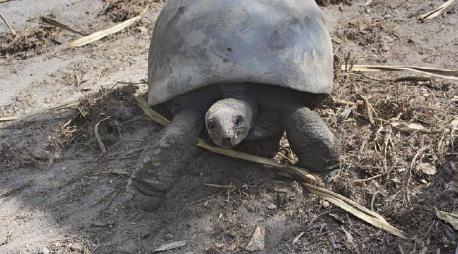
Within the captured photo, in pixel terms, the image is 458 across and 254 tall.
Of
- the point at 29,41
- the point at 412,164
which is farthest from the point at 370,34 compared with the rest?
the point at 29,41

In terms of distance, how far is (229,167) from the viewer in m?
3.64

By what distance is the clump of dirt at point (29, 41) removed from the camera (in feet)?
18.7

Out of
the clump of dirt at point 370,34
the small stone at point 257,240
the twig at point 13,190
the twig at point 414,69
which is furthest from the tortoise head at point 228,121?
the clump of dirt at point 370,34

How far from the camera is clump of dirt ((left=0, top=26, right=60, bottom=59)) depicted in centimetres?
569

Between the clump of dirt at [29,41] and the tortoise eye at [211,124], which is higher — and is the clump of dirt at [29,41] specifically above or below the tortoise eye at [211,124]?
below

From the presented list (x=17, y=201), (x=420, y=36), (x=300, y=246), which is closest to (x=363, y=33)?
(x=420, y=36)

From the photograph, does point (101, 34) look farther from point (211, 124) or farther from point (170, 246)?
point (170, 246)

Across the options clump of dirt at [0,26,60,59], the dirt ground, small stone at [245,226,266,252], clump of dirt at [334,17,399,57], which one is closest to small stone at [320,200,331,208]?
the dirt ground

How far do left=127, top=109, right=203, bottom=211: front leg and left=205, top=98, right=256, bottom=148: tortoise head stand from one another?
274 millimetres

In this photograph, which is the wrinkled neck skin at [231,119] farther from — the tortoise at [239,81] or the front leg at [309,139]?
the front leg at [309,139]

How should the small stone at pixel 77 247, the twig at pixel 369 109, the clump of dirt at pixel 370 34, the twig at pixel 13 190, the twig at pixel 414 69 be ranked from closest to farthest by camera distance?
the small stone at pixel 77 247 → the twig at pixel 13 190 → the twig at pixel 369 109 → the twig at pixel 414 69 → the clump of dirt at pixel 370 34

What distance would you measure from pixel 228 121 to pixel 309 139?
1.77 feet

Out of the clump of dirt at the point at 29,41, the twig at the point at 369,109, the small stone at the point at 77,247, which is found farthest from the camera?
the clump of dirt at the point at 29,41

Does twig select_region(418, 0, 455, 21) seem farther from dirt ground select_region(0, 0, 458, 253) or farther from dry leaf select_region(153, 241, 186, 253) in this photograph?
dry leaf select_region(153, 241, 186, 253)
